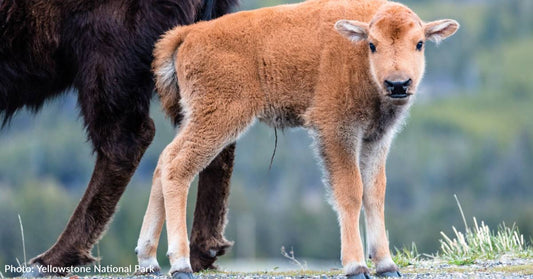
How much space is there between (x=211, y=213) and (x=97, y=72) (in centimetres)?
185

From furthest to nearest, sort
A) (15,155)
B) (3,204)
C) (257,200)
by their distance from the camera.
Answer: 1. (15,155)
2. (257,200)
3. (3,204)

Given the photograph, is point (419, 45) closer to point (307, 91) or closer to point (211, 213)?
point (307, 91)

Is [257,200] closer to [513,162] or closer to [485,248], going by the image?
[513,162]

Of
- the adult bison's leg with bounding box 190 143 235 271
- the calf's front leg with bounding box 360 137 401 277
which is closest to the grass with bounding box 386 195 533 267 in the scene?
the calf's front leg with bounding box 360 137 401 277

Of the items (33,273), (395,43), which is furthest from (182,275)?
(395,43)

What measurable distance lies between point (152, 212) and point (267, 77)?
1.58 metres

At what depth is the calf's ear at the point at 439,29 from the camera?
8.49 m

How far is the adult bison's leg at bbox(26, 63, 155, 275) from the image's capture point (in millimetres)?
9695

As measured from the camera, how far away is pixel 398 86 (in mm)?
8031

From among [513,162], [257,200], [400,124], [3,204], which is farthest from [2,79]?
[513,162]

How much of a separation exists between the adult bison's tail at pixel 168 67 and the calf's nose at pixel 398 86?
2.13 metres

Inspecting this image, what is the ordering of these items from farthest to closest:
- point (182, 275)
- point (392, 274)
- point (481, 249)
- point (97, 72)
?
point (481, 249)
point (97, 72)
point (392, 274)
point (182, 275)

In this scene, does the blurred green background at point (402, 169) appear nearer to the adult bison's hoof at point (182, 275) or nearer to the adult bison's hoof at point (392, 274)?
the adult bison's hoof at point (182, 275)

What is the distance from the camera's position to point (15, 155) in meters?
152
